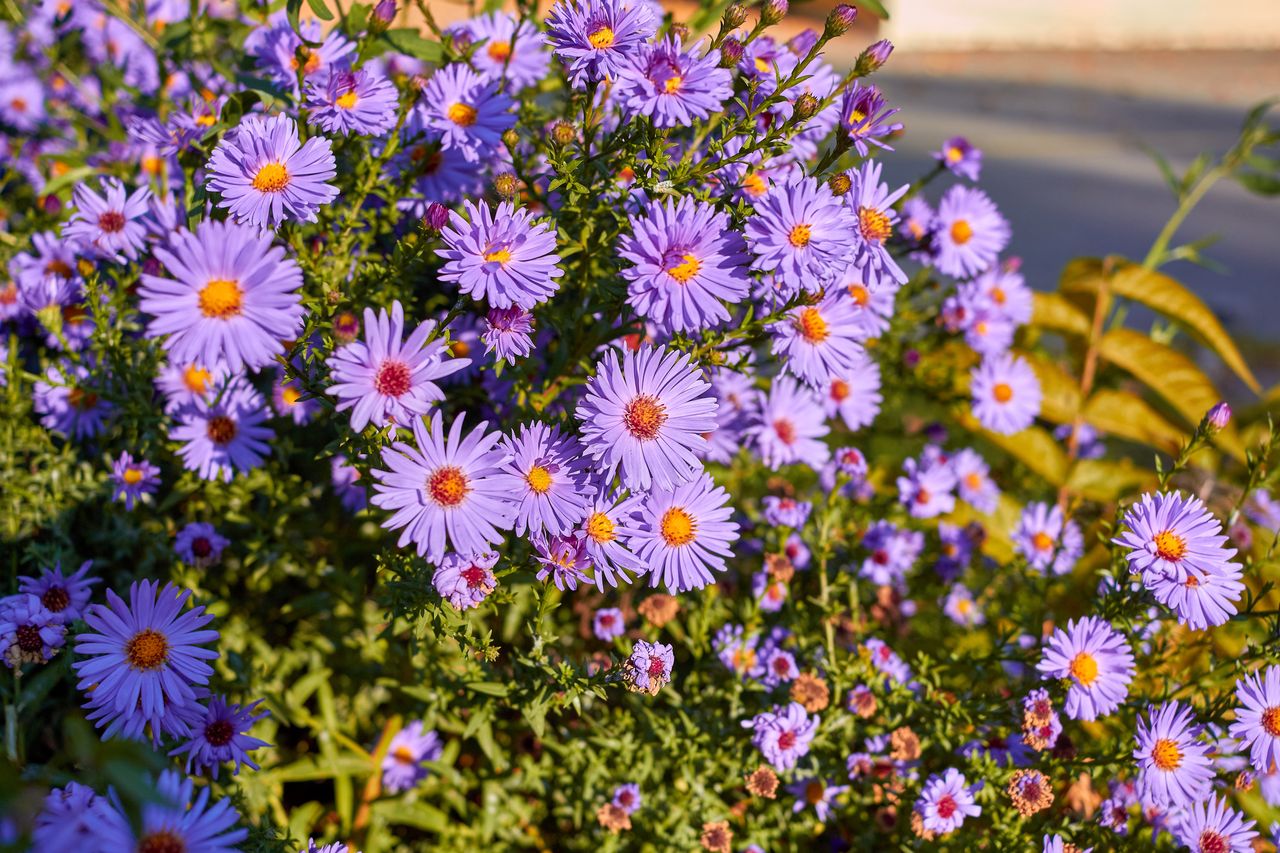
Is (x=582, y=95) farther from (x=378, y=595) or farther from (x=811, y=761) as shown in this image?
(x=811, y=761)

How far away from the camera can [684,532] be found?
116 cm

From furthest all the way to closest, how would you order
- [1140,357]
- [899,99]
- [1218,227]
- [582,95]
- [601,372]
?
[899,99]
[1218,227]
[1140,357]
[582,95]
[601,372]

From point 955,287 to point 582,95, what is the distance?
0.98 metres

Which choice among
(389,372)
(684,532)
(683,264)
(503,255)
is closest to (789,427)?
(684,532)

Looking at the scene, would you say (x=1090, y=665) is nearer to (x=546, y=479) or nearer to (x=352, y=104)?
(x=546, y=479)

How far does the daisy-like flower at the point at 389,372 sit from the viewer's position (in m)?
0.92

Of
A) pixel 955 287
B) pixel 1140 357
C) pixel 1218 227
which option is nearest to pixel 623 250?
pixel 955 287

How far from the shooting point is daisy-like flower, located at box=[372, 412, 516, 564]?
3.15 feet

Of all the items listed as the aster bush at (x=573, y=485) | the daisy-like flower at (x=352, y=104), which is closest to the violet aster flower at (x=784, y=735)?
the aster bush at (x=573, y=485)

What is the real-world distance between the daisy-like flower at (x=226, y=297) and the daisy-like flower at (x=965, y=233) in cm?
115

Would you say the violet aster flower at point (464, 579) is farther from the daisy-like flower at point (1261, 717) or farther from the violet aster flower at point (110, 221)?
the daisy-like flower at point (1261, 717)

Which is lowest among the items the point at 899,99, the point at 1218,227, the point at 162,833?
the point at 162,833

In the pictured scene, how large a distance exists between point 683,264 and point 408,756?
96 cm

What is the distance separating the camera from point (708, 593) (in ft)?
4.73
